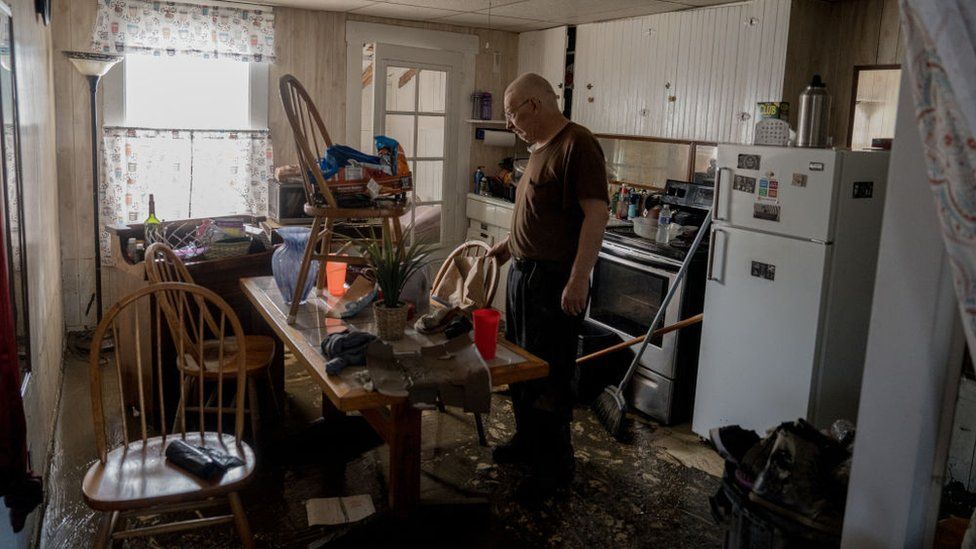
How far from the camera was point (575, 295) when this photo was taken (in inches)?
104

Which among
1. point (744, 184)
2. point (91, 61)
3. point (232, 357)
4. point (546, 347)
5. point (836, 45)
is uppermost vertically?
point (836, 45)

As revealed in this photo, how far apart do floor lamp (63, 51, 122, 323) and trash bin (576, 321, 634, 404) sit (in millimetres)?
2436

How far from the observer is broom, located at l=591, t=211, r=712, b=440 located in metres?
3.42

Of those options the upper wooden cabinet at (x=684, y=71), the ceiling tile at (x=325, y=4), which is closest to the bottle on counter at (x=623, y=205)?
the upper wooden cabinet at (x=684, y=71)

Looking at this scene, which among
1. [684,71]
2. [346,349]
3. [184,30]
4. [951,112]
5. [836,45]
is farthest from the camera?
[184,30]

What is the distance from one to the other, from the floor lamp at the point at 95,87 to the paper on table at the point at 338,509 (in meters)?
1.90

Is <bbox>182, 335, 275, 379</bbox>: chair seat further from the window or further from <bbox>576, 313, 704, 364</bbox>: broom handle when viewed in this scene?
the window

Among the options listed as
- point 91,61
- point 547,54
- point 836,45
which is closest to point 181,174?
point 91,61

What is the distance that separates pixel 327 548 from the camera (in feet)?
7.72

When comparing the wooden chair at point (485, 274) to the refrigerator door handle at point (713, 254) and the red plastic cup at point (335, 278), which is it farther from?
the refrigerator door handle at point (713, 254)

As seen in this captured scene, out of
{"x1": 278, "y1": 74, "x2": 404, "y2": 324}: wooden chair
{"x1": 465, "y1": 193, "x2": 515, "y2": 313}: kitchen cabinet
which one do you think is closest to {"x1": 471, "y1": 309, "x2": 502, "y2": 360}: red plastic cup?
{"x1": 278, "y1": 74, "x2": 404, "y2": 324}: wooden chair

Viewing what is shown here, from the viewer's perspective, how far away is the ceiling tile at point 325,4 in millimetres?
4590

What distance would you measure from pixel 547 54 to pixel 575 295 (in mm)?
3176

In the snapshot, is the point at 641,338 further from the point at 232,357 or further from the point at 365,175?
the point at 232,357
